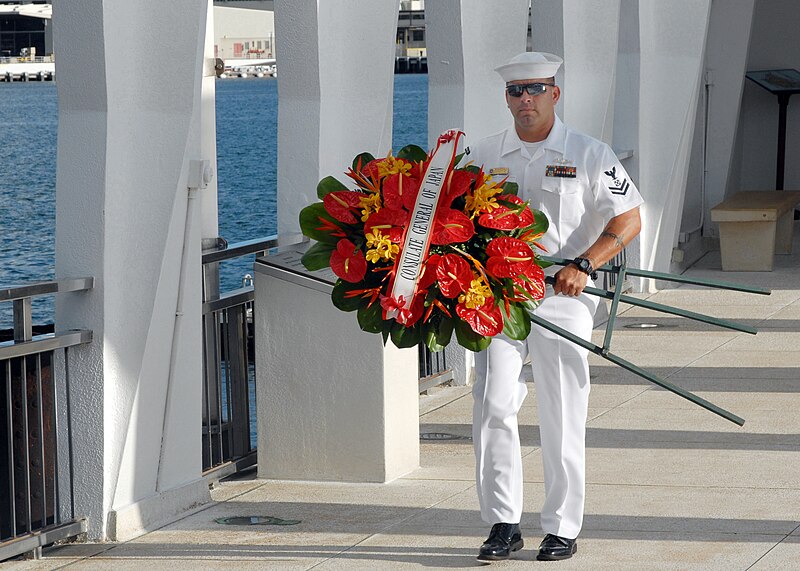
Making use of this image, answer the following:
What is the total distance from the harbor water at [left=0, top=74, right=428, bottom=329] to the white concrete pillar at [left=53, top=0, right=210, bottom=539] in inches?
489

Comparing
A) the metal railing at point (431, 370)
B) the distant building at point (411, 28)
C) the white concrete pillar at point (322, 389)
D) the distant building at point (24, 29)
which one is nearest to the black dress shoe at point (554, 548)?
the white concrete pillar at point (322, 389)

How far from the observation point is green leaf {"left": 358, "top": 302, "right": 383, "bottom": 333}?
559 centimetres

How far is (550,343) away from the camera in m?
5.97

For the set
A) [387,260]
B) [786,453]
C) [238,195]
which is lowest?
[238,195]

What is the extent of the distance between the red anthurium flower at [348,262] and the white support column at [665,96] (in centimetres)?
944

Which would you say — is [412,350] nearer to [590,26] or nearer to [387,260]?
[387,260]

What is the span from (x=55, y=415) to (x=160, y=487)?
68 cm

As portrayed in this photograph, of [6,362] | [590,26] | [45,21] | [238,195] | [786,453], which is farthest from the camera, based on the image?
[45,21]

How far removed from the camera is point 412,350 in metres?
7.75

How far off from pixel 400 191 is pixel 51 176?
219 feet

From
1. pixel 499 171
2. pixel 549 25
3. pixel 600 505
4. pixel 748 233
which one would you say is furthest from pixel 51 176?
pixel 499 171

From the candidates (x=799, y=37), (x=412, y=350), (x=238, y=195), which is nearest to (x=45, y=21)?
(x=238, y=195)

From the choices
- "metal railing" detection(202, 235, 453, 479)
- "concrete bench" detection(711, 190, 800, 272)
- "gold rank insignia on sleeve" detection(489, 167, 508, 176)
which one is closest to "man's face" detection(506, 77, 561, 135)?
"gold rank insignia on sleeve" detection(489, 167, 508, 176)

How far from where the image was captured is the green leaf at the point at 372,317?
5594 millimetres
